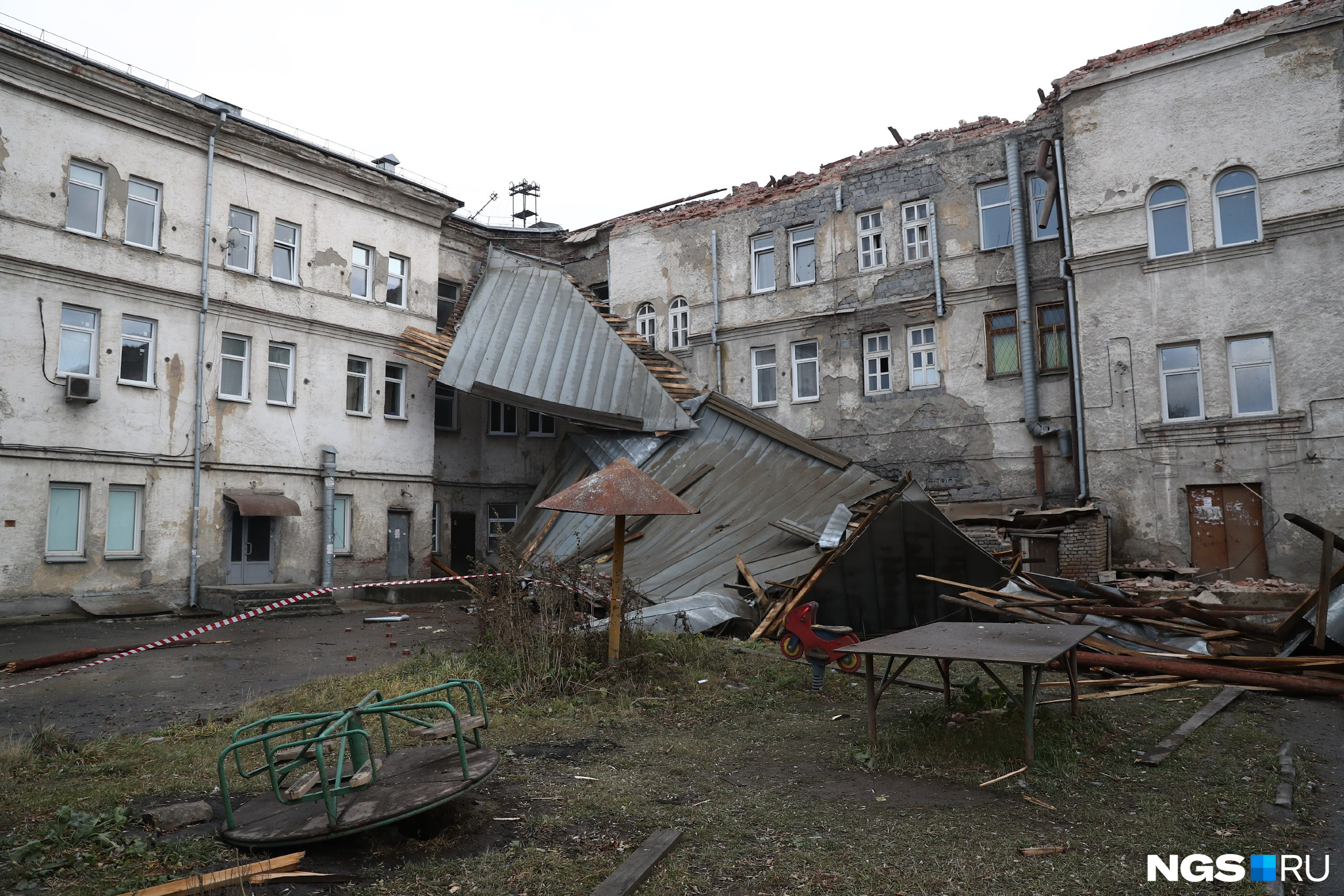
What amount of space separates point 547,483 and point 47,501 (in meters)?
9.09

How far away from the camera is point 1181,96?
52.7ft

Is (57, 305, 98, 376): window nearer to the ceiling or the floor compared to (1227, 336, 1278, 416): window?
nearer to the ceiling

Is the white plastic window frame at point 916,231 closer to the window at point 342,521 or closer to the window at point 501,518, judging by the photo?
the window at point 501,518

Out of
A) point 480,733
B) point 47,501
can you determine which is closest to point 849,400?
point 480,733

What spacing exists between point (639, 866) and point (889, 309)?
17.2 meters

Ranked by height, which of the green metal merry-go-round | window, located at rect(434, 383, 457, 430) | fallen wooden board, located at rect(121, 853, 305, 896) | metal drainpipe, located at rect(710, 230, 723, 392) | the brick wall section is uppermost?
metal drainpipe, located at rect(710, 230, 723, 392)

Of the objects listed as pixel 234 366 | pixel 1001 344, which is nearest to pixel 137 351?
pixel 234 366

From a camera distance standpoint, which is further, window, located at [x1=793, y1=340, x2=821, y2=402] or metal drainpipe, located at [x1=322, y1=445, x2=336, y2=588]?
window, located at [x1=793, y1=340, x2=821, y2=402]

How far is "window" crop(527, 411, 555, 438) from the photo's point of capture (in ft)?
80.5

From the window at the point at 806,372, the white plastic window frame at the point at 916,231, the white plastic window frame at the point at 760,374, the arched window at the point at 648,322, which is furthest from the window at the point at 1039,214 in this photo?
the arched window at the point at 648,322

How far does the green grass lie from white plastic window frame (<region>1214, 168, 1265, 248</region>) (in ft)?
35.9

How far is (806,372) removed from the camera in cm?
2102

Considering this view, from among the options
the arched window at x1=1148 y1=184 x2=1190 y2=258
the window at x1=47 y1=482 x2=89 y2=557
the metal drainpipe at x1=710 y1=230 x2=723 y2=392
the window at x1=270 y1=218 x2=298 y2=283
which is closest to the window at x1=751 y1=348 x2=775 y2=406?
the metal drainpipe at x1=710 y1=230 x2=723 y2=392

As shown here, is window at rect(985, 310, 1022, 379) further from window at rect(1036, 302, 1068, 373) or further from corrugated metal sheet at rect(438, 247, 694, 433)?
corrugated metal sheet at rect(438, 247, 694, 433)
